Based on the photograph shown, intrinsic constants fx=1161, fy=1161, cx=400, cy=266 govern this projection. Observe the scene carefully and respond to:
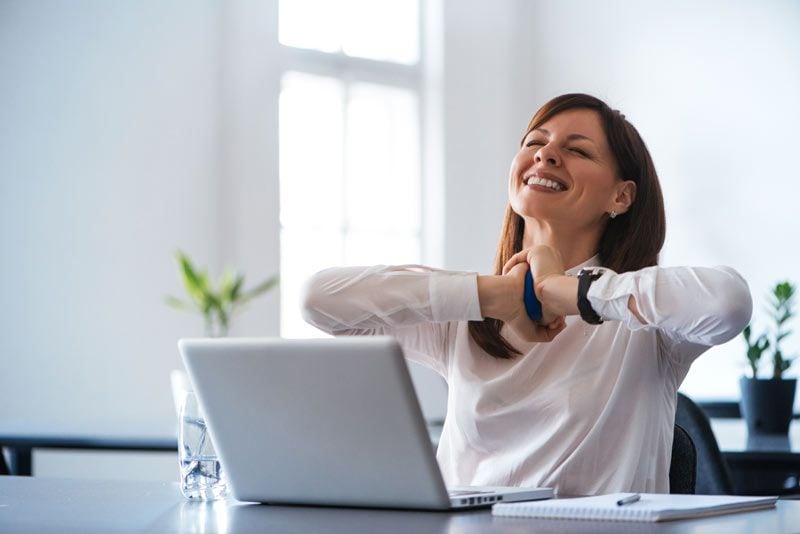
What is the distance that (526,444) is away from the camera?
1.83 m

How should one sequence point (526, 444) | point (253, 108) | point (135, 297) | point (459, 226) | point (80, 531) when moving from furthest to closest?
point (459, 226)
point (253, 108)
point (135, 297)
point (526, 444)
point (80, 531)

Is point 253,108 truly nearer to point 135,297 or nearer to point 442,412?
point 135,297

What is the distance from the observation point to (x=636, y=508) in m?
1.24

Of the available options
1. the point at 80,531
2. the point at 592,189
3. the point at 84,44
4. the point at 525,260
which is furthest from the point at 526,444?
the point at 84,44

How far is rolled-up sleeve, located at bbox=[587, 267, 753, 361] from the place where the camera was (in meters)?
1.63

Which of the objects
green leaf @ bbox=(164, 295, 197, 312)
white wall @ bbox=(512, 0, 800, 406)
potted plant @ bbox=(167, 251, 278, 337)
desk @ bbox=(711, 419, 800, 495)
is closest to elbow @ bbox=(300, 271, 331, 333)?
desk @ bbox=(711, 419, 800, 495)

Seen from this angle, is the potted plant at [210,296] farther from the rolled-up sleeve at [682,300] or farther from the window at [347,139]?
the rolled-up sleeve at [682,300]

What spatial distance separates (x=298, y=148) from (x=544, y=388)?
503 centimetres

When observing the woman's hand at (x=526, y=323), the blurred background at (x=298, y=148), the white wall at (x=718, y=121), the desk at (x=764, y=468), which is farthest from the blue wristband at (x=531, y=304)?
the white wall at (x=718, y=121)

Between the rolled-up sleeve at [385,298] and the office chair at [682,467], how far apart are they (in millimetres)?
417

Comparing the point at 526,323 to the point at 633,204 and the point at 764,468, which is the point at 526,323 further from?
the point at 764,468

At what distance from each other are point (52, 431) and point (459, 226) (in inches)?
167

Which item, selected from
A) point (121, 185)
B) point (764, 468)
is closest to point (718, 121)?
point (121, 185)

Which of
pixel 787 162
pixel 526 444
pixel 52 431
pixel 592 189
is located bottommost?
pixel 52 431
